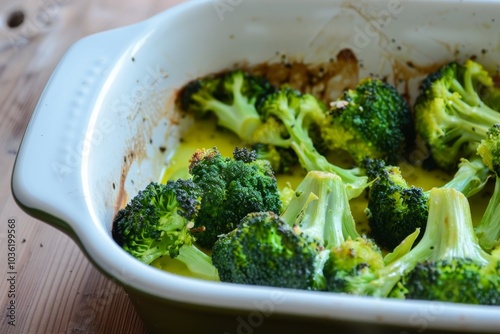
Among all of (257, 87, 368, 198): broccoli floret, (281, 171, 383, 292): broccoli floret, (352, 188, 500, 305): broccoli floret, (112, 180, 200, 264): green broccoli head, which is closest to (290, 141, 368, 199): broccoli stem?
(257, 87, 368, 198): broccoli floret

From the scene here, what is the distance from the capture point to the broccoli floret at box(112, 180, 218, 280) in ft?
4.00

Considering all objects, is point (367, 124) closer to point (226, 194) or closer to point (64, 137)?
point (226, 194)

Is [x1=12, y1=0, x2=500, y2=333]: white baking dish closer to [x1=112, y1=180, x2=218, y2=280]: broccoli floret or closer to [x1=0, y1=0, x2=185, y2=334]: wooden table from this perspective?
[x1=112, y1=180, x2=218, y2=280]: broccoli floret

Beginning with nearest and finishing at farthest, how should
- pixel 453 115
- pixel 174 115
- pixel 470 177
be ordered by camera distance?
1. pixel 470 177
2. pixel 453 115
3. pixel 174 115

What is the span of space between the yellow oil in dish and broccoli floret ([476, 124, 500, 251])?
63 millimetres

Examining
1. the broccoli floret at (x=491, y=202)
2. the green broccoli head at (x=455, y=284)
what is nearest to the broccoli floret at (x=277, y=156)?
the broccoli floret at (x=491, y=202)

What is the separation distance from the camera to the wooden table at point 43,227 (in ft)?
4.38

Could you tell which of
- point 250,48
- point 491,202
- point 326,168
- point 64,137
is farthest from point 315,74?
point 64,137

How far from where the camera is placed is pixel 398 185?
1.36 metres

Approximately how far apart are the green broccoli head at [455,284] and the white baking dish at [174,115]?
0.11 m

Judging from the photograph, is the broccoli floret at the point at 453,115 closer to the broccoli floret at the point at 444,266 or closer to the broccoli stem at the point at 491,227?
the broccoli stem at the point at 491,227

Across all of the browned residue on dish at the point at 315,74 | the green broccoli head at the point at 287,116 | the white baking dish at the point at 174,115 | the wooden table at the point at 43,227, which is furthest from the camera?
the browned residue on dish at the point at 315,74

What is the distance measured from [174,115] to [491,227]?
75 cm

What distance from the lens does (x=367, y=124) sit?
1.50 meters
